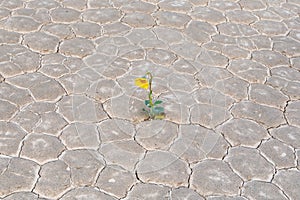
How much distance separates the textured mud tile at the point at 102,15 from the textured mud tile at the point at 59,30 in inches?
9.5

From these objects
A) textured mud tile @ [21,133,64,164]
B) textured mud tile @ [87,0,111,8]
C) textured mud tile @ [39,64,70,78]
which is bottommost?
textured mud tile @ [21,133,64,164]

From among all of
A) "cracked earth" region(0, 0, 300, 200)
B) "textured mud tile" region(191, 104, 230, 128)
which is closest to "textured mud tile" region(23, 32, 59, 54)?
"cracked earth" region(0, 0, 300, 200)

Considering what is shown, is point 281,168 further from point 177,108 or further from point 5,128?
point 5,128

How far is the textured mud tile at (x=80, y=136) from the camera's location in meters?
2.89

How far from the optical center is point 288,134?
3.09 meters

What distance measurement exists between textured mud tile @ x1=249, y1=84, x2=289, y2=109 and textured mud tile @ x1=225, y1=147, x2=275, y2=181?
557 millimetres

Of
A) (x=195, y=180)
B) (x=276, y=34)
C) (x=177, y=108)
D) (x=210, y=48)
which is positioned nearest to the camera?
(x=195, y=180)

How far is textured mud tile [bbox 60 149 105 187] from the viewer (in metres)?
2.66

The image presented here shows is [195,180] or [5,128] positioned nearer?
[195,180]

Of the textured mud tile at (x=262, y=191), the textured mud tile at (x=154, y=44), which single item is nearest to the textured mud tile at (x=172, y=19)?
the textured mud tile at (x=154, y=44)

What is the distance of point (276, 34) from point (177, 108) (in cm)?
149

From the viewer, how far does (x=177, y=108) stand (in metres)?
3.24

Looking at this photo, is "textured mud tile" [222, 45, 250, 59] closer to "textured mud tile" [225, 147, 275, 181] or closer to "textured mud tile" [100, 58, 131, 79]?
"textured mud tile" [100, 58, 131, 79]

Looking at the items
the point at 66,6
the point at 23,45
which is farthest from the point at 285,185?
the point at 66,6
